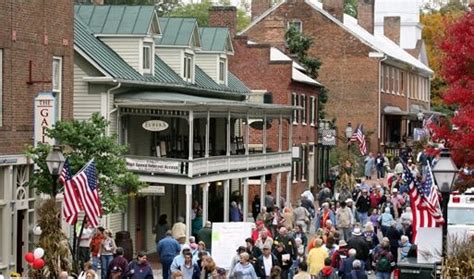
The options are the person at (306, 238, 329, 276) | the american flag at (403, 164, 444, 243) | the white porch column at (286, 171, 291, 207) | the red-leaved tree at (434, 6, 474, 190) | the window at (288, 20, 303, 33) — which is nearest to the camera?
the american flag at (403, 164, 444, 243)

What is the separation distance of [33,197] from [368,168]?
35116 millimetres

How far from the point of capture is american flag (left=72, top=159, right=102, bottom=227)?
25922 millimetres

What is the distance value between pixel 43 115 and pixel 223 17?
91.4 ft

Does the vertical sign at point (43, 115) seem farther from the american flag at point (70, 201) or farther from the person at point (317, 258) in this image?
the person at point (317, 258)

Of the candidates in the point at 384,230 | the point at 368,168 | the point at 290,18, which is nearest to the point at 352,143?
the point at 368,168

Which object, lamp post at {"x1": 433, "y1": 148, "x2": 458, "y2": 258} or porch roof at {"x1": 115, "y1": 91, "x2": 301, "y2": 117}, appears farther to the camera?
porch roof at {"x1": 115, "y1": 91, "x2": 301, "y2": 117}

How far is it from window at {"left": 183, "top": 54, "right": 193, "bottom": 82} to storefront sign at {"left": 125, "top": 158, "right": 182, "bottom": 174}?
25.8 ft

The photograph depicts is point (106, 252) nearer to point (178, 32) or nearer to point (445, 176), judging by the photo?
point (445, 176)

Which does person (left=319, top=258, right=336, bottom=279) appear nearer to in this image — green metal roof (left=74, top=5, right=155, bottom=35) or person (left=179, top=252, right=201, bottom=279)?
person (left=179, top=252, right=201, bottom=279)

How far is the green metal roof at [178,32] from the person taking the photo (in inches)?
1820

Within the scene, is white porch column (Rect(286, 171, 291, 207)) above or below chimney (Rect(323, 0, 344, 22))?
below

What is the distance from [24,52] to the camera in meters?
31.1

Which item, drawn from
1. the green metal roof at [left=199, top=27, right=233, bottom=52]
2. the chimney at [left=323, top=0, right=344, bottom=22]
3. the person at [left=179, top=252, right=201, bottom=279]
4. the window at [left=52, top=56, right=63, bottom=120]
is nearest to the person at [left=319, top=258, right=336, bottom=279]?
the person at [left=179, top=252, right=201, bottom=279]

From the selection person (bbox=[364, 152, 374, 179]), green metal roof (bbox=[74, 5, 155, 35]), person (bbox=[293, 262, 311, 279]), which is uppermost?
green metal roof (bbox=[74, 5, 155, 35])
